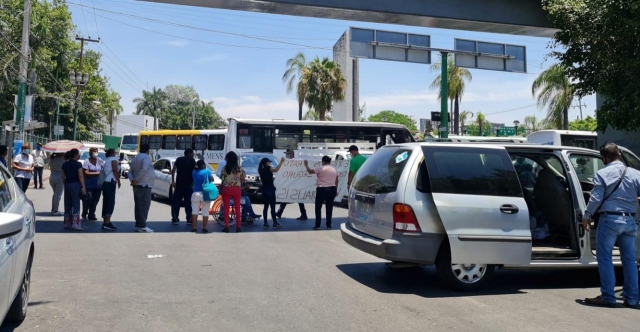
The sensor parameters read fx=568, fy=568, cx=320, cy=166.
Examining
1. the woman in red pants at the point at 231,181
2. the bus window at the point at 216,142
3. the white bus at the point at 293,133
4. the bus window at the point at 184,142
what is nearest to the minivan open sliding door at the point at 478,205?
the woman in red pants at the point at 231,181

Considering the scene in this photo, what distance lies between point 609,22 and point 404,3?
477cm

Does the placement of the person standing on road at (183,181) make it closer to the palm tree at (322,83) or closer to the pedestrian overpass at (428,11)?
the pedestrian overpass at (428,11)

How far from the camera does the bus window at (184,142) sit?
31594mm

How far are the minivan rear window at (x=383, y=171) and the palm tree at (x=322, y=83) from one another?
34.9 metres

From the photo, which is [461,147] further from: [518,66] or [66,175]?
[518,66]

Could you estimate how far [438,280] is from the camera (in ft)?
25.4

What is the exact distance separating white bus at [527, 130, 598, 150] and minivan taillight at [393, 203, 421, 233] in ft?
59.4

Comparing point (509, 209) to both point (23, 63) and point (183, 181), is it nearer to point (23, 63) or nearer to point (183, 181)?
point (183, 181)

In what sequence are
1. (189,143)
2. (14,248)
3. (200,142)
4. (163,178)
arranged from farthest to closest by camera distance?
(189,143) < (200,142) < (163,178) < (14,248)

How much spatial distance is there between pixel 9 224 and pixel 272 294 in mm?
3539

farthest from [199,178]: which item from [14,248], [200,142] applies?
[200,142]

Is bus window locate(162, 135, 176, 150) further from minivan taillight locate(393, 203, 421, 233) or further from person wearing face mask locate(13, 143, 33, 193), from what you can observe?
minivan taillight locate(393, 203, 421, 233)

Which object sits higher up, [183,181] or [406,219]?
[183,181]

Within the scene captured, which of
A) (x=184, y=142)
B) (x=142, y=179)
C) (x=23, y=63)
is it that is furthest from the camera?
(x=184, y=142)
